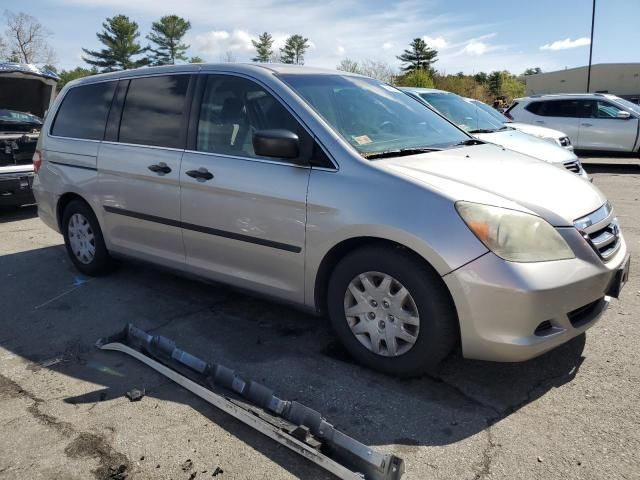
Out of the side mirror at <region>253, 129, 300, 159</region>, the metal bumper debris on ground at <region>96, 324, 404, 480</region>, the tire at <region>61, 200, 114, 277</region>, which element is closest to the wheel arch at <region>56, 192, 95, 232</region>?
the tire at <region>61, 200, 114, 277</region>

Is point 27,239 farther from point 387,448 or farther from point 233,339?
point 387,448

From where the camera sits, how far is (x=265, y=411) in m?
2.70

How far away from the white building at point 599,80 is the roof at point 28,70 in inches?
2452

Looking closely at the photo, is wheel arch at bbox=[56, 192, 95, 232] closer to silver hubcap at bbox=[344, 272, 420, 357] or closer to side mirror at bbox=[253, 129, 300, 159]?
side mirror at bbox=[253, 129, 300, 159]

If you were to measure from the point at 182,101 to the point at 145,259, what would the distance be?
1.32m

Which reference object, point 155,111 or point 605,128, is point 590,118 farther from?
point 155,111

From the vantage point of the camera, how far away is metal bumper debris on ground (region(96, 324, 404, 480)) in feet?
7.34

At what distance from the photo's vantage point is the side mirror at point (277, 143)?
3109mm

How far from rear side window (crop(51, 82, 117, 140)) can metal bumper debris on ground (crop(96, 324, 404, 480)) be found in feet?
6.75

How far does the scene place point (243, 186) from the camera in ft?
11.3

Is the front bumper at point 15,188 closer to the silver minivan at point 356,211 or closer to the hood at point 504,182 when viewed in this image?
the silver minivan at point 356,211

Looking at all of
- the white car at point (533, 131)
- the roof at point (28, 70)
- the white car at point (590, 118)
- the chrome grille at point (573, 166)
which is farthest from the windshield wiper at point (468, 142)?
the white car at point (590, 118)

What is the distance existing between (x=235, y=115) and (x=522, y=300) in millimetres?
2227

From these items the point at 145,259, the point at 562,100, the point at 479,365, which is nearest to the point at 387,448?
the point at 479,365
